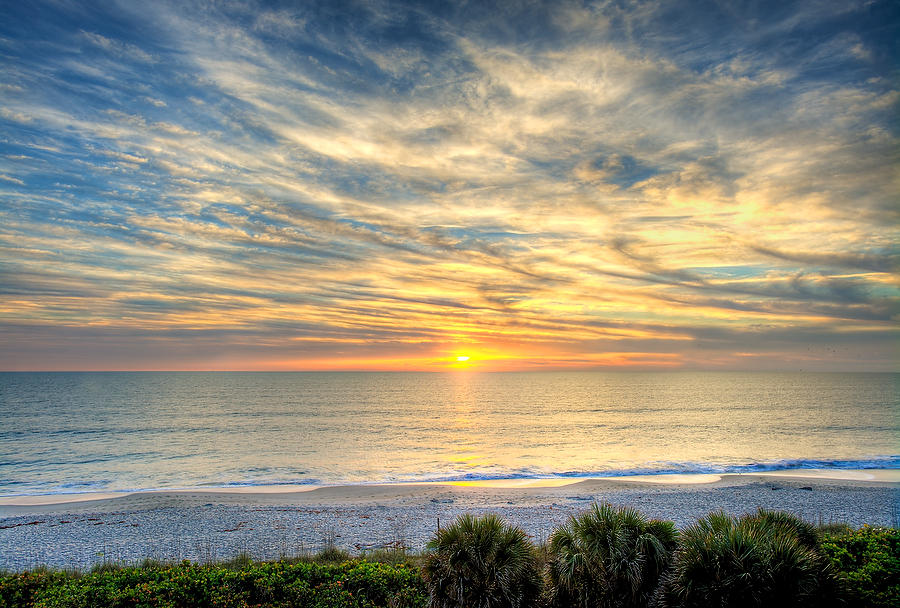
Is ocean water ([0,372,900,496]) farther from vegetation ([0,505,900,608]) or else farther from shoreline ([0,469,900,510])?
vegetation ([0,505,900,608])

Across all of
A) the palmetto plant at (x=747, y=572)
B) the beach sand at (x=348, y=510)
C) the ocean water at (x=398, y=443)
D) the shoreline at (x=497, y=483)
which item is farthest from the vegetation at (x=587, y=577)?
the ocean water at (x=398, y=443)

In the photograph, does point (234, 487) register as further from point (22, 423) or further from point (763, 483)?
point (22, 423)

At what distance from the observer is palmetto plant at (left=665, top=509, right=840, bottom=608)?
680cm

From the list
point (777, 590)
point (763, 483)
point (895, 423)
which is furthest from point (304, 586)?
point (895, 423)

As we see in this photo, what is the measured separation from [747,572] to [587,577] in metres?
2.02

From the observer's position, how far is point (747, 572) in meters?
6.83

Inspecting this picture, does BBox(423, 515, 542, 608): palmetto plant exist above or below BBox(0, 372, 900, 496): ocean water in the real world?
above

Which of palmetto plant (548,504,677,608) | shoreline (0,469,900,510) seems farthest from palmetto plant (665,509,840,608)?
shoreline (0,469,900,510)

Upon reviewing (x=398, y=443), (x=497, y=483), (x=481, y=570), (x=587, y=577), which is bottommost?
(x=497, y=483)

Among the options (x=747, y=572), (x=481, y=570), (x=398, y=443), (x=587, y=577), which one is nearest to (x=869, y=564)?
(x=747, y=572)

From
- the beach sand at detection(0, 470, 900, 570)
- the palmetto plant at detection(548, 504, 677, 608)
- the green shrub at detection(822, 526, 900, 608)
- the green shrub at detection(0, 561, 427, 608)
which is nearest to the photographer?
the green shrub at detection(822, 526, 900, 608)

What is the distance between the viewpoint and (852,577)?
7.47 meters

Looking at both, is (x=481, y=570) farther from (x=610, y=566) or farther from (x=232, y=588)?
(x=232, y=588)

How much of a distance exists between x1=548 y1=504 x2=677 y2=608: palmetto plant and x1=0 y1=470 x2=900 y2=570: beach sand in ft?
29.9
